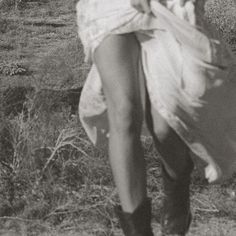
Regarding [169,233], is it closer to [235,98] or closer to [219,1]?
[235,98]

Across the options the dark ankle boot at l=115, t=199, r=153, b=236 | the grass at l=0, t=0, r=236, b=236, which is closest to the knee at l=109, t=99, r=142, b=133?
the dark ankle boot at l=115, t=199, r=153, b=236

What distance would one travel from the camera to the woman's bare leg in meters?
3.16

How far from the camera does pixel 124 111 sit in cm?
316

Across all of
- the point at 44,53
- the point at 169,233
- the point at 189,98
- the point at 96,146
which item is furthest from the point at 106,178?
the point at 44,53

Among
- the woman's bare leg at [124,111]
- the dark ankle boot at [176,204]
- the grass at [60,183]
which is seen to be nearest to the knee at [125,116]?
the woman's bare leg at [124,111]

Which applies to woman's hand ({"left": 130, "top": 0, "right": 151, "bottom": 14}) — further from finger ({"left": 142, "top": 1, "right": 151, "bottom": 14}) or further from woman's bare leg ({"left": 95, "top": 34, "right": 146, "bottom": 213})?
woman's bare leg ({"left": 95, "top": 34, "right": 146, "bottom": 213})

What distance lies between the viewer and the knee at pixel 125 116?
3.16 meters

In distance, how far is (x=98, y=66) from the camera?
10.6ft

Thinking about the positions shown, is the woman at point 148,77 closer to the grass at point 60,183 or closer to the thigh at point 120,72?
the thigh at point 120,72

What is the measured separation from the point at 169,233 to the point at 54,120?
105 cm

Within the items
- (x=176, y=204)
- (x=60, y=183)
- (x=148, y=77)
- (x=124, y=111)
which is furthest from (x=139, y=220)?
(x=60, y=183)

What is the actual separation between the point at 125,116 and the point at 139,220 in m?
0.41

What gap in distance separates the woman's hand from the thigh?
114 millimetres

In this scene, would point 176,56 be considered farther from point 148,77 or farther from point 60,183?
point 60,183
